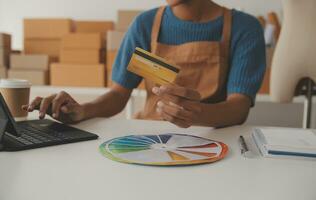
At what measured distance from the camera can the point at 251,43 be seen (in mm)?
964

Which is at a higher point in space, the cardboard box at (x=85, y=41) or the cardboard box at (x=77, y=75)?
the cardboard box at (x=85, y=41)

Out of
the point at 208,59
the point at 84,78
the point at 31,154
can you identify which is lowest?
the point at 84,78

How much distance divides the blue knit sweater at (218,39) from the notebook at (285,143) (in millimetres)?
260

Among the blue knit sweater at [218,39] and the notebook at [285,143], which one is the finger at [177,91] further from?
the blue knit sweater at [218,39]

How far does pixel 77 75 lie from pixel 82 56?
101mm

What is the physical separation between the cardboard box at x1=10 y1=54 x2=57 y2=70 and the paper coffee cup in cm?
113

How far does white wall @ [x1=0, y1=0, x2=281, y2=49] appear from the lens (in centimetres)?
193

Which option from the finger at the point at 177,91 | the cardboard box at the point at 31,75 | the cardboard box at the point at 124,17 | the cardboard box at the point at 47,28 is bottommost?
the cardboard box at the point at 31,75

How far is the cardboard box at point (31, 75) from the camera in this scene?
182 cm

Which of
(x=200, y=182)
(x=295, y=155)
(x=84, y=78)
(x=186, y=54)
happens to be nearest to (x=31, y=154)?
(x=200, y=182)

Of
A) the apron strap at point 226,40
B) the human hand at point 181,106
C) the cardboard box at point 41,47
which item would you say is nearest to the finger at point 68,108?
the human hand at point 181,106

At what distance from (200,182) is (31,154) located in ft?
0.84

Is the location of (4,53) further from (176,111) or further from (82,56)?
(176,111)

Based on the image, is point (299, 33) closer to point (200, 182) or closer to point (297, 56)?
point (297, 56)
